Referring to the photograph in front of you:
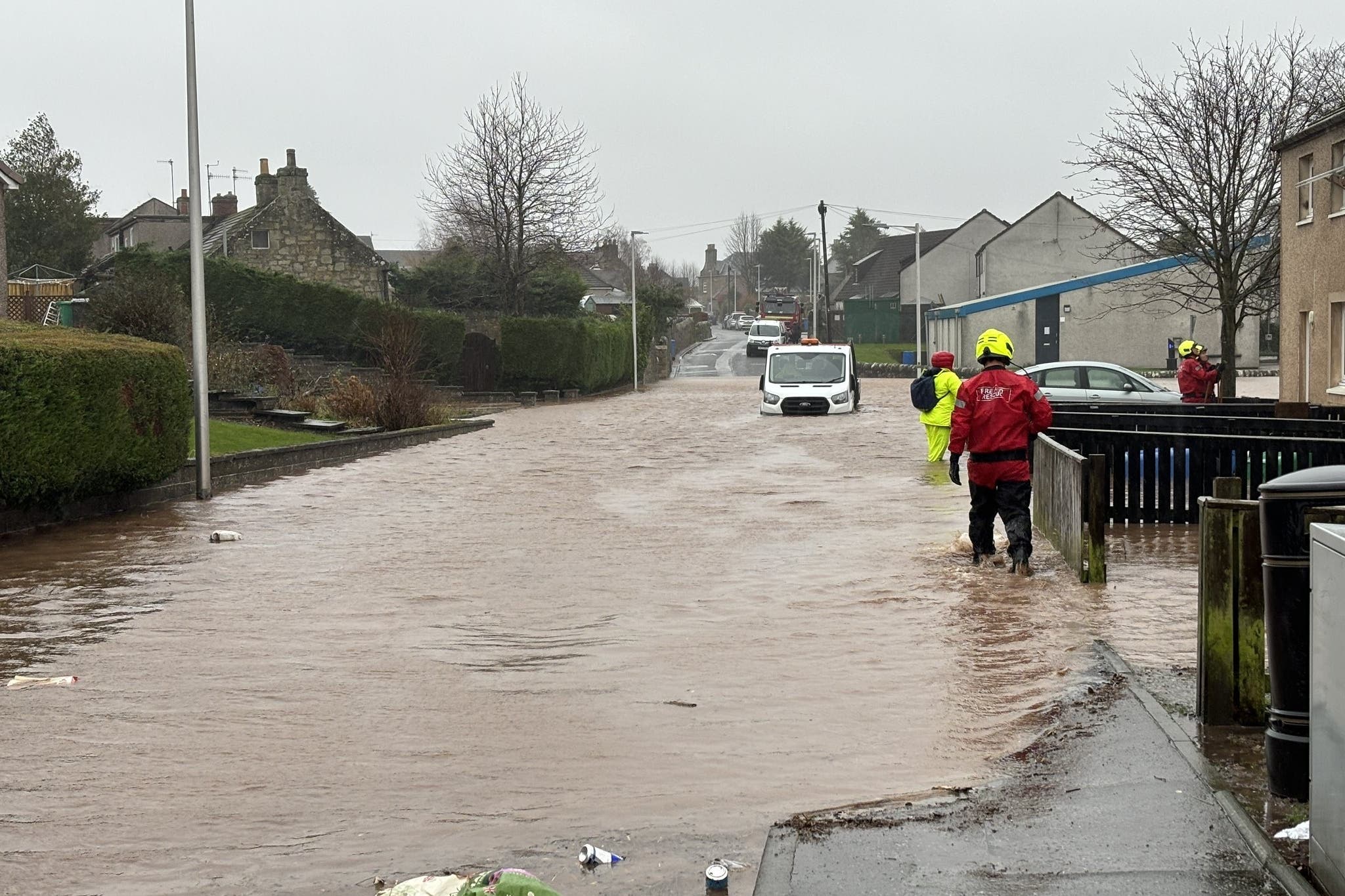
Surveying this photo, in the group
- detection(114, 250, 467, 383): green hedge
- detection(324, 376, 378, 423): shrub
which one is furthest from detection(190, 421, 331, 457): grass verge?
detection(114, 250, 467, 383): green hedge

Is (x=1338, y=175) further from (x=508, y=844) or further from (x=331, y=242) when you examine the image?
(x=331, y=242)

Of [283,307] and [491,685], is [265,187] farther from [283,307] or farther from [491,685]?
[491,685]

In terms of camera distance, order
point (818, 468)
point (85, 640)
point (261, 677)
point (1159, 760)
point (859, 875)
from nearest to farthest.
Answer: point (859, 875), point (1159, 760), point (261, 677), point (85, 640), point (818, 468)

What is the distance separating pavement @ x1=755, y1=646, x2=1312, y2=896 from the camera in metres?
4.74

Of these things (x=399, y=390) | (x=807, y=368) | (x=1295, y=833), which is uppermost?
(x=807, y=368)

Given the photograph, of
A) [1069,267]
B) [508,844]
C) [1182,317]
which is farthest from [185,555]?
[1069,267]

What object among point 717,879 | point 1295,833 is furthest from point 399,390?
point 1295,833

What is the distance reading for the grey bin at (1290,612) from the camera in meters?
5.32

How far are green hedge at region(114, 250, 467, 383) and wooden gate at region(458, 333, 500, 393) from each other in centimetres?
612

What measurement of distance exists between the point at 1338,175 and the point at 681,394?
1243 inches

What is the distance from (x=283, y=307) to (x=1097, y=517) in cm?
3604

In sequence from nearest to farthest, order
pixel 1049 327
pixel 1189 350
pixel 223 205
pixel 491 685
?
1. pixel 491 685
2. pixel 1189 350
3. pixel 1049 327
4. pixel 223 205

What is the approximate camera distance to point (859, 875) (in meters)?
4.91

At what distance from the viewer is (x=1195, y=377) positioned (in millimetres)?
23422
